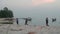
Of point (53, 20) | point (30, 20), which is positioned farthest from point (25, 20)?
point (53, 20)

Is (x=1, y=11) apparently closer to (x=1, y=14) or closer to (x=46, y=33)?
(x=1, y=14)

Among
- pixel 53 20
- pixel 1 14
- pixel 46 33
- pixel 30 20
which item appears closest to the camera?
pixel 46 33

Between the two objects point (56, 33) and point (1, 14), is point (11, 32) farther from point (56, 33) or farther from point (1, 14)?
point (1, 14)

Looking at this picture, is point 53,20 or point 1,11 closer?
point 53,20

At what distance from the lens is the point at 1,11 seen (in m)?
39.6

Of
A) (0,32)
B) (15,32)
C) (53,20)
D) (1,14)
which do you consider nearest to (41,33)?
(15,32)

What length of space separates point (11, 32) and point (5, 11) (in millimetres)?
30046

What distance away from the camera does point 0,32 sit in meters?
11.2

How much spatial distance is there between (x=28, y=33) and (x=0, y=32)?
161 centimetres

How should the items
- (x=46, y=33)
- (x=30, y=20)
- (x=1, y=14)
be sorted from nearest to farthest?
(x=46, y=33) → (x=30, y=20) → (x=1, y=14)

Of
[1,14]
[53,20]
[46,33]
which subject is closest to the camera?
[46,33]

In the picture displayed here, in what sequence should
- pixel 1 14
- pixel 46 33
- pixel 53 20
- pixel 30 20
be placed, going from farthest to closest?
pixel 1 14, pixel 30 20, pixel 53 20, pixel 46 33

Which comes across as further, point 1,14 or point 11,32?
point 1,14

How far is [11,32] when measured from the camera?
11203mm
